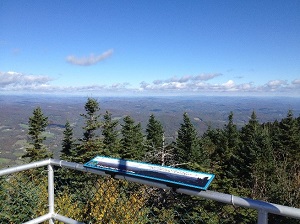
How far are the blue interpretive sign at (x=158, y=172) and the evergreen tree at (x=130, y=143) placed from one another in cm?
3886

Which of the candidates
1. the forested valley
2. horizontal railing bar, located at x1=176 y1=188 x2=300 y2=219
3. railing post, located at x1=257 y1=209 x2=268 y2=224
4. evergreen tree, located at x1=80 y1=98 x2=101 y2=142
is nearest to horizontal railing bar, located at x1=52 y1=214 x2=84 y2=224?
horizontal railing bar, located at x1=176 y1=188 x2=300 y2=219

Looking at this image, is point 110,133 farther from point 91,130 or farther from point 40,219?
point 40,219

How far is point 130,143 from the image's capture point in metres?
43.5

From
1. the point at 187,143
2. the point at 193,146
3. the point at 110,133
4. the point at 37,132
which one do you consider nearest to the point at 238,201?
the point at 37,132

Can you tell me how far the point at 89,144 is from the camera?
29.6 meters

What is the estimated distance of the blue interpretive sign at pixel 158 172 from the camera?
7.06 feet

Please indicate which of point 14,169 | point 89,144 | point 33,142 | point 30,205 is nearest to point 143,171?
point 14,169

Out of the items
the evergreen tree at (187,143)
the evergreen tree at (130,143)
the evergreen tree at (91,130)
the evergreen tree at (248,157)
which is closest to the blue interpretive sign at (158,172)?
the evergreen tree at (91,130)

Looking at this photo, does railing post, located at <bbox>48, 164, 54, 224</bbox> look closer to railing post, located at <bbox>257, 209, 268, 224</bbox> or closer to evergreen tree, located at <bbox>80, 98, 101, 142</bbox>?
railing post, located at <bbox>257, 209, 268, 224</bbox>

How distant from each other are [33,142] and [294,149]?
41.3 metres

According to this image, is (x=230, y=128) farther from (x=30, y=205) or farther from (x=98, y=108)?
(x=30, y=205)

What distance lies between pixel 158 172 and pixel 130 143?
4151cm

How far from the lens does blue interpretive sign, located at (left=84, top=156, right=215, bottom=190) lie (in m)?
2.15

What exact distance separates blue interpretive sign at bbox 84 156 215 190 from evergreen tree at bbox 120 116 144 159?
3886cm
